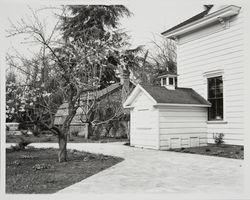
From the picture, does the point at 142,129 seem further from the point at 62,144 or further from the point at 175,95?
the point at 62,144

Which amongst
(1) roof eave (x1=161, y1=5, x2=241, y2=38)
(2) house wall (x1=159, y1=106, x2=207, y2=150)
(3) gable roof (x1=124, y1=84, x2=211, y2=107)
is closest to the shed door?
(2) house wall (x1=159, y1=106, x2=207, y2=150)

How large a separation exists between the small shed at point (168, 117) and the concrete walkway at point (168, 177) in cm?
210

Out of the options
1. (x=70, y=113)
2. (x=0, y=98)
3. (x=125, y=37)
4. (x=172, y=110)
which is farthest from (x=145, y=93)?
(x=0, y=98)

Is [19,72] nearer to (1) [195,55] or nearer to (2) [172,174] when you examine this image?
(2) [172,174]

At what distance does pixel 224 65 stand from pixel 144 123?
129 inches

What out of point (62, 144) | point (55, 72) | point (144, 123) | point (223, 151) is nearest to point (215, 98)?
point (223, 151)

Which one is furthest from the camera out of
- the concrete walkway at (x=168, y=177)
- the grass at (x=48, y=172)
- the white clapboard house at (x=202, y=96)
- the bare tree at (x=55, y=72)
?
the white clapboard house at (x=202, y=96)

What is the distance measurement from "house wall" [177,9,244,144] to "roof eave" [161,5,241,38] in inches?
8.6

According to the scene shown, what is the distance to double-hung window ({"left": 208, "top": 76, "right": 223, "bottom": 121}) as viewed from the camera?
1056 centimetres

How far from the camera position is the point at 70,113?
7.73 m

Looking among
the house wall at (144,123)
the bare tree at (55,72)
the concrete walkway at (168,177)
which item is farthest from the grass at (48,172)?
the house wall at (144,123)

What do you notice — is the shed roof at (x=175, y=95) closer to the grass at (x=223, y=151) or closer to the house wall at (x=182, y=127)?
the house wall at (x=182, y=127)

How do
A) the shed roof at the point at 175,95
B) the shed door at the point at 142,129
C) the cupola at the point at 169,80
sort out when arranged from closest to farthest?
the shed roof at the point at 175,95 → the shed door at the point at 142,129 → the cupola at the point at 169,80

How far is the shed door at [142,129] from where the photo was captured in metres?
10.5
